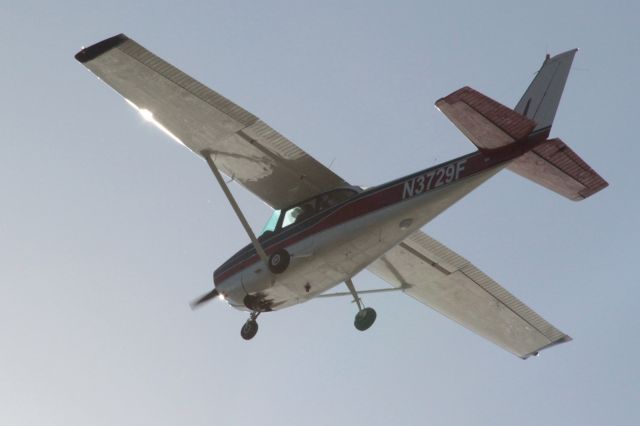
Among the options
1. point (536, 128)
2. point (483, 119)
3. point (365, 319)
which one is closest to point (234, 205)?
point (365, 319)

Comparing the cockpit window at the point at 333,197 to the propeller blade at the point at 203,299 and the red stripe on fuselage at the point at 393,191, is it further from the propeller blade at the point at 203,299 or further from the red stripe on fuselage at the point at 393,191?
the propeller blade at the point at 203,299

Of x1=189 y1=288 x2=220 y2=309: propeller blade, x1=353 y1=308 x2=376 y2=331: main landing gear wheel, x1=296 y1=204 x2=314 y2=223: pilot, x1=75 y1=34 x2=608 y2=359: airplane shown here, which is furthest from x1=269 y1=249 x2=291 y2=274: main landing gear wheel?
x1=189 y1=288 x2=220 y2=309: propeller blade

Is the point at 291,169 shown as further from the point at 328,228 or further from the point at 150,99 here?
the point at 150,99

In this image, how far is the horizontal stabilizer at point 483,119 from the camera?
1750cm

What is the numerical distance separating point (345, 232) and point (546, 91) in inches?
157

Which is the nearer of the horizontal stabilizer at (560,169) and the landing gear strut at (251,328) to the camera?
the horizontal stabilizer at (560,169)

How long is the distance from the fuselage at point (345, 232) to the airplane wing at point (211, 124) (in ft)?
1.56

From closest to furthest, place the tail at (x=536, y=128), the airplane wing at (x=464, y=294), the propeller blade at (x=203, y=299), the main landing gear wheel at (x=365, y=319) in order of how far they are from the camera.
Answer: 1. the tail at (x=536, y=128)
2. the main landing gear wheel at (x=365, y=319)
3. the propeller blade at (x=203, y=299)
4. the airplane wing at (x=464, y=294)

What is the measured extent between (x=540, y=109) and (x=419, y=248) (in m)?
4.88

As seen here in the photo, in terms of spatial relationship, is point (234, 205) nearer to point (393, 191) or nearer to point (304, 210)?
point (304, 210)

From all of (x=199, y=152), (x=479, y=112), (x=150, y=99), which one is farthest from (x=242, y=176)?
(x=479, y=112)

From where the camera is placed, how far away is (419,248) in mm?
22734

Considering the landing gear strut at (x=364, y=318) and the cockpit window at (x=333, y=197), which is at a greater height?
the cockpit window at (x=333, y=197)

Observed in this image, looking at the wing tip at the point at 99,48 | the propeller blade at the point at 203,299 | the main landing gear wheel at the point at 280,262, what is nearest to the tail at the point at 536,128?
the main landing gear wheel at the point at 280,262
